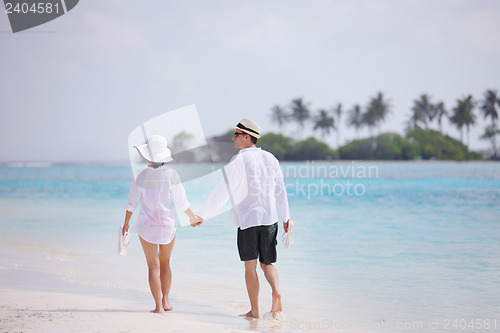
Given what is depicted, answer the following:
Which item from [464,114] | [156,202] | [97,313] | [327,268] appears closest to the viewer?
[156,202]

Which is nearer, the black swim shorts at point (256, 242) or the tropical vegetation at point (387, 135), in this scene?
the black swim shorts at point (256, 242)

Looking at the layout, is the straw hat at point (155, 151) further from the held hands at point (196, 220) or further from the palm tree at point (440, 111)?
the palm tree at point (440, 111)

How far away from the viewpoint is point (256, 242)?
4.22 meters

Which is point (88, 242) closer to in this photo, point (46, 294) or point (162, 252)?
point (46, 294)

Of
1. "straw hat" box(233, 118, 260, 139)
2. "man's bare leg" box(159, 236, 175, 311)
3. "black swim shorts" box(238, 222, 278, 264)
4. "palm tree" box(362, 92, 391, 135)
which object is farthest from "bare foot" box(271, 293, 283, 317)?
"palm tree" box(362, 92, 391, 135)

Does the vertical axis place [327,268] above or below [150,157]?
below

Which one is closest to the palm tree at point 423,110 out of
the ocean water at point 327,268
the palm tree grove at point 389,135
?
the palm tree grove at point 389,135

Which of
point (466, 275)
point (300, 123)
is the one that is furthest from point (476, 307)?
point (300, 123)

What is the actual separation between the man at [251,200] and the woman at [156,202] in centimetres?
25

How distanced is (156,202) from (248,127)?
905 mm

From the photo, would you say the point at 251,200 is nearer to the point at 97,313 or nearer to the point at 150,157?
the point at 150,157

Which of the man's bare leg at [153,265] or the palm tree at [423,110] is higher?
the palm tree at [423,110]

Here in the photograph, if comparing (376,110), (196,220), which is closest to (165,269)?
(196,220)

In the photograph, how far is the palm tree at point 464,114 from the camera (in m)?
80.3
